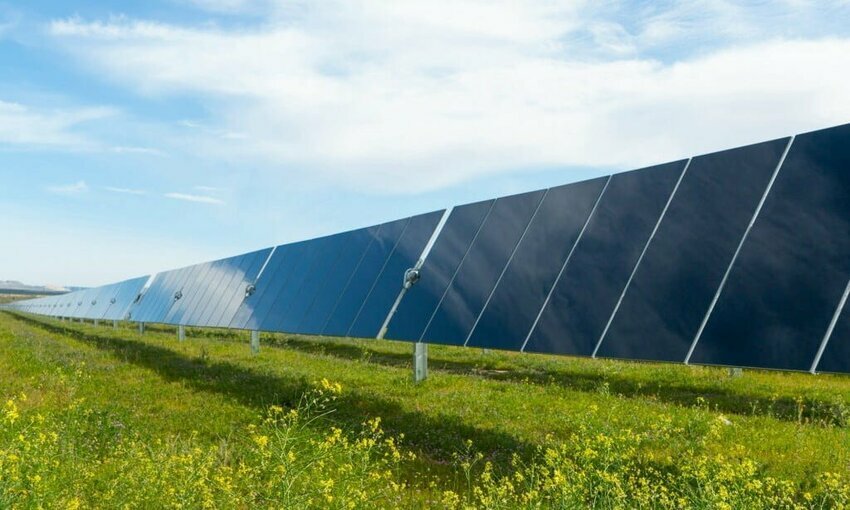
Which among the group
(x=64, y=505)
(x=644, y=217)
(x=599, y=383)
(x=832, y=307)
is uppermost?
(x=644, y=217)

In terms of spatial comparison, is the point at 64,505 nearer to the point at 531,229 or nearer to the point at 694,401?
the point at 531,229

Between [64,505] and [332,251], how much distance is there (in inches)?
564

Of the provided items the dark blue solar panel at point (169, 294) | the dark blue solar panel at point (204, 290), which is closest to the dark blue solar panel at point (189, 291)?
the dark blue solar panel at point (204, 290)

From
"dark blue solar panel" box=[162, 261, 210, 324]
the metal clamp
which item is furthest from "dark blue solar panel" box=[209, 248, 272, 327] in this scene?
the metal clamp

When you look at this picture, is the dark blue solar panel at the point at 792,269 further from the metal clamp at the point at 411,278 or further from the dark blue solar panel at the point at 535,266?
the metal clamp at the point at 411,278

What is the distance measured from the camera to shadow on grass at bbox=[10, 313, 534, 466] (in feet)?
31.6

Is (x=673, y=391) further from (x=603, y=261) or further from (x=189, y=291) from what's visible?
(x=189, y=291)

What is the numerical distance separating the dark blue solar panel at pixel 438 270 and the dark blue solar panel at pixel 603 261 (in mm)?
3256

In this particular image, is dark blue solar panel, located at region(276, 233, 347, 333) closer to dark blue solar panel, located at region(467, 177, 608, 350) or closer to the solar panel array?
the solar panel array

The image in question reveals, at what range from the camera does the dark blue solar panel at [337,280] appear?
17.2 metres

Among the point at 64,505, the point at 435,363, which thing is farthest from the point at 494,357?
the point at 64,505

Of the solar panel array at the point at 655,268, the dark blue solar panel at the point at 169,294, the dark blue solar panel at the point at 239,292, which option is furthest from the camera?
the dark blue solar panel at the point at 169,294

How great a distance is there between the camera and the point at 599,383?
1591 cm

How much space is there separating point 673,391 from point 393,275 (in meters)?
6.91
